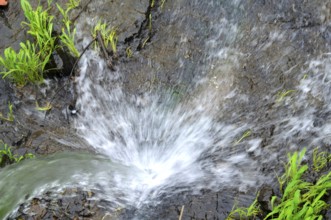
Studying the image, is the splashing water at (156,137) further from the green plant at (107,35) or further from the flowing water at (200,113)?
the green plant at (107,35)

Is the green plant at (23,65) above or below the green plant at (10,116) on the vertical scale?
above

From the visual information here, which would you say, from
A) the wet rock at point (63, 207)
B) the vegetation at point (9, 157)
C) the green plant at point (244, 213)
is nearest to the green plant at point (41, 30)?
the vegetation at point (9, 157)

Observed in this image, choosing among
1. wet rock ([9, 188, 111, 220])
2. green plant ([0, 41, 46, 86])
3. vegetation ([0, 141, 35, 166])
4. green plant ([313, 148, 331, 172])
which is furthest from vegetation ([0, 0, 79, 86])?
green plant ([313, 148, 331, 172])

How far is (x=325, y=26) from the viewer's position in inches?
135

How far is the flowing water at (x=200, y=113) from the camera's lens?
295cm

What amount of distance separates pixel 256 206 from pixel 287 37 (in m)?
1.55

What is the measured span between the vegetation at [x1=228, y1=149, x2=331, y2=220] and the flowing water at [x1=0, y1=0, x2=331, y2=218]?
167 mm

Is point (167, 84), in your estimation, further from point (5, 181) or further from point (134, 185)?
point (5, 181)

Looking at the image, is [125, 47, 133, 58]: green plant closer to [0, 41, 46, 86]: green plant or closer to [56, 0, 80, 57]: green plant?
[56, 0, 80, 57]: green plant

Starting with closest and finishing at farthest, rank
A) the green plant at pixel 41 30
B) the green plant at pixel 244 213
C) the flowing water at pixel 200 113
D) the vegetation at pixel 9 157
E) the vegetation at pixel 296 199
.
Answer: the vegetation at pixel 296 199 < the green plant at pixel 244 213 < the flowing water at pixel 200 113 < the vegetation at pixel 9 157 < the green plant at pixel 41 30

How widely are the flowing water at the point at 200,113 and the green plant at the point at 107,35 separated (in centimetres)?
12

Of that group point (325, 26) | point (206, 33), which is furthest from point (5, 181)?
point (325, 26)

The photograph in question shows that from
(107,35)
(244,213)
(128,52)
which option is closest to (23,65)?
(107,35)

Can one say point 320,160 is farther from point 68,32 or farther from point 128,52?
point 68,32
